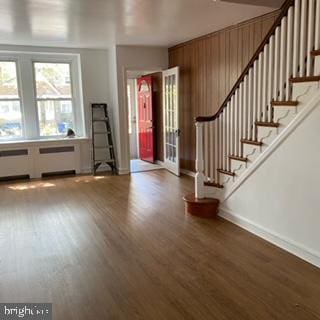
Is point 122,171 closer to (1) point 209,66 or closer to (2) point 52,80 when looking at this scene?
(2) point 52,80

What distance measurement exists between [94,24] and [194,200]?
9.25 ft

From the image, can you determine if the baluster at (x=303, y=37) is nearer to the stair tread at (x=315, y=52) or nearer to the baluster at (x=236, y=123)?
the stair tread at (x=315, y=52)

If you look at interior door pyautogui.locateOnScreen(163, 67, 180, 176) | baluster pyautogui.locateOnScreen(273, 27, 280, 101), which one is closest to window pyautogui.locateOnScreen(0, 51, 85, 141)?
interior door pyautogui.locateOnScreen(163, 67, 180, 176)

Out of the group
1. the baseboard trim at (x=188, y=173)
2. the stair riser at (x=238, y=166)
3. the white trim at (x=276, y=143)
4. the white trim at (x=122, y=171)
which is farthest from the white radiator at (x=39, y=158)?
the stair riser at (x=238, y=166)

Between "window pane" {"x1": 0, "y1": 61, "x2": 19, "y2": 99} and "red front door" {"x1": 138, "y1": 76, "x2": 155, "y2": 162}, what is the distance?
2.90 metres

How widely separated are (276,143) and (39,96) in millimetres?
5173

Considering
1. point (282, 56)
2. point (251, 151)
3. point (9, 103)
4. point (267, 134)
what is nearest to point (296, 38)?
point (282, 56)

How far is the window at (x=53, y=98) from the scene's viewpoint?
6.77 metres

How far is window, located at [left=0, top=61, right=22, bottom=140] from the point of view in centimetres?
647

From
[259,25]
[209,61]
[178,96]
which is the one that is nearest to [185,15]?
[259,25]

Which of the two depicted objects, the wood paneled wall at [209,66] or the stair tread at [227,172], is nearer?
the stair tread at [227,172]

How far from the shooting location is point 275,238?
3.35 meters

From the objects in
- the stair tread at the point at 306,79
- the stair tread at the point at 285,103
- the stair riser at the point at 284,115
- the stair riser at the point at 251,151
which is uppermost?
the stair tread at the point at 306,79

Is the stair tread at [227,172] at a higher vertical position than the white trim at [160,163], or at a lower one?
higher
